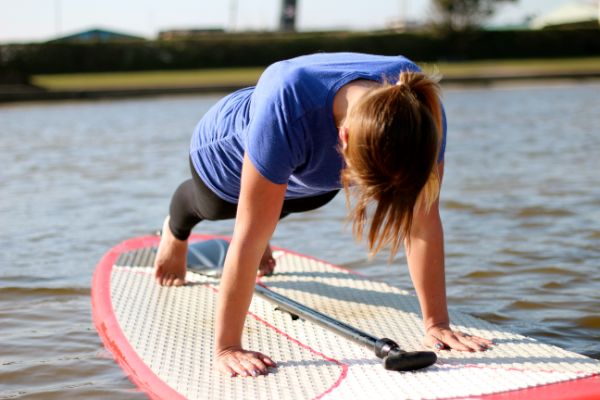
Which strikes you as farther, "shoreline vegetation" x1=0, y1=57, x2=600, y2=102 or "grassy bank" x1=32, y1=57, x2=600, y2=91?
"grassy bank" x1=32, y1=57, x2=600, y2=91

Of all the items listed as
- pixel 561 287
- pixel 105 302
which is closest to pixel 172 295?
pixel 105 302

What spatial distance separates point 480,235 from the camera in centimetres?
520

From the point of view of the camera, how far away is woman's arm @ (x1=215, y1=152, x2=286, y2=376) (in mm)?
2555

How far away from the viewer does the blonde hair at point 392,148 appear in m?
2.24

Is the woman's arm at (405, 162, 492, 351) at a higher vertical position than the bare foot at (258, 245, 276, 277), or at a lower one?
higher

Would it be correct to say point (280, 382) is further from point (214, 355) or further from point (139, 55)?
point (139, 55)

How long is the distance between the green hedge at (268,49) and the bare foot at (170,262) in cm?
2337

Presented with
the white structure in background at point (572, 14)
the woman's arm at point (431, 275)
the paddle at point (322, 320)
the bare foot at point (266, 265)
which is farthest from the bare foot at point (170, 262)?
the white structure in background at point (572, 14)

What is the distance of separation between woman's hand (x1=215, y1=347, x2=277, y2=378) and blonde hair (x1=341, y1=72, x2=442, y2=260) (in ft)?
1.80

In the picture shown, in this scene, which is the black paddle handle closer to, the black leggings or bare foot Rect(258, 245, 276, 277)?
the black leggings

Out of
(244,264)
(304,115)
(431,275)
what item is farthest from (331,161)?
(431,275)

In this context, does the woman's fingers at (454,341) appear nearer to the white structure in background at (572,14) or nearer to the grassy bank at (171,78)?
the grassy bank at (171,78)

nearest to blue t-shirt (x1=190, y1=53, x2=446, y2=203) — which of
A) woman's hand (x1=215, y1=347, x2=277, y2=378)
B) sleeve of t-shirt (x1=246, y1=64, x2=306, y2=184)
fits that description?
sleeve of t-shirt (x1=246, y1=64, x2=306, y2=184)

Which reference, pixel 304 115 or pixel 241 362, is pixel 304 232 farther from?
pixel 304 115
